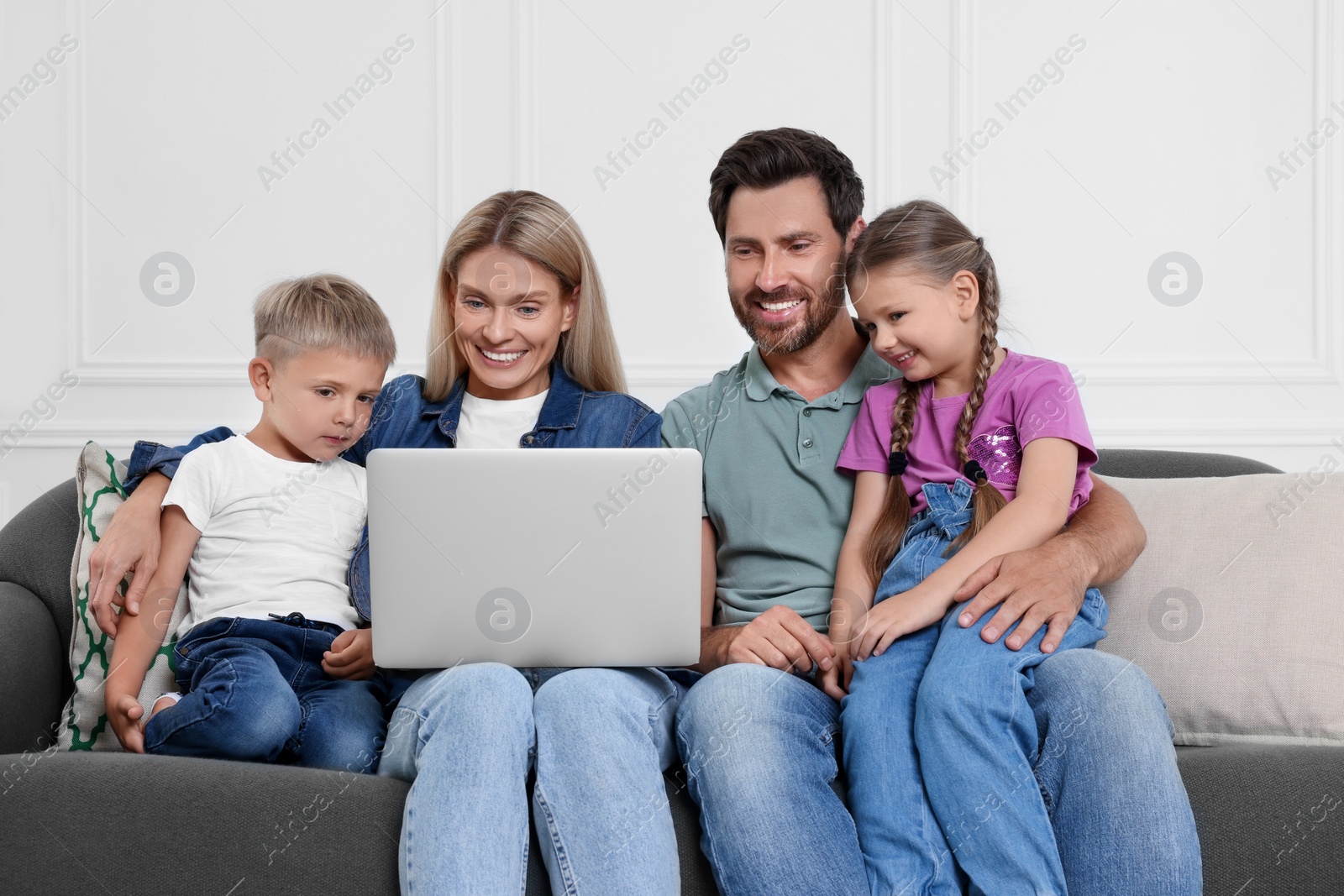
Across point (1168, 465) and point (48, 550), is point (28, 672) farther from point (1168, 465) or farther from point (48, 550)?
point (1168, 465)

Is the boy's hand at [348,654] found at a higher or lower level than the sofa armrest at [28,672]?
higher

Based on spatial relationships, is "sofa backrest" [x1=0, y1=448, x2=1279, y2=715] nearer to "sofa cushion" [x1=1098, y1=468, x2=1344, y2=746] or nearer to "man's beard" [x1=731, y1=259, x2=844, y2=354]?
"sofa cushion" [x1=1098, y1=468, x2=1344, y2=746]

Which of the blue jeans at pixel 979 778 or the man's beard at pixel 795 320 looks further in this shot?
the man's beard at pixel 795 320

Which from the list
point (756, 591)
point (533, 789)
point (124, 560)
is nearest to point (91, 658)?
point (124, 560)

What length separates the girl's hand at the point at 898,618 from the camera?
1474mm

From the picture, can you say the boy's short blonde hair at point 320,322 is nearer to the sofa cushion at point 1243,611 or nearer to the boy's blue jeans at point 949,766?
the boy's blue jeans at point 949,766

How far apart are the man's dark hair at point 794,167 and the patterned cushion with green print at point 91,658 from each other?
1.23 metres

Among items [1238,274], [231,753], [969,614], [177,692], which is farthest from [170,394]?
[1238,274]

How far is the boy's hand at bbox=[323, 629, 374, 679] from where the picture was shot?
64.0 inches

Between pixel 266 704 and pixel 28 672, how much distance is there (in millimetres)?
524

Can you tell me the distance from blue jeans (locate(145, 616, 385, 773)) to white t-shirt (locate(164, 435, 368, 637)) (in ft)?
0.19

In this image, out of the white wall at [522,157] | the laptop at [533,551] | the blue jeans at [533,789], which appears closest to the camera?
the blue jeans at [533,789]

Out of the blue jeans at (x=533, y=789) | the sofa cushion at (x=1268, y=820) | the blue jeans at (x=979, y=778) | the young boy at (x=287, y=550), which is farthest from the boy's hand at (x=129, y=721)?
the sofa cushion at (x=1268, y=820)

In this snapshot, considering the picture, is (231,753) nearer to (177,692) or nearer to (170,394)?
(177,692)
